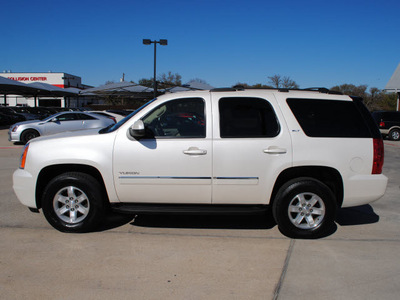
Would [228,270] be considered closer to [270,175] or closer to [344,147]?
[270,175]

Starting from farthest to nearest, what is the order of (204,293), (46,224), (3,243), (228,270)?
(46,224) < (3,243) < (228,270) < (204,293)

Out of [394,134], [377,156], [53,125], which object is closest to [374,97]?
[394,134]

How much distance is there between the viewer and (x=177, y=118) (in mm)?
4473

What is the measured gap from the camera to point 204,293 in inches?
125

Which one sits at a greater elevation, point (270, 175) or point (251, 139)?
point (251, 139)

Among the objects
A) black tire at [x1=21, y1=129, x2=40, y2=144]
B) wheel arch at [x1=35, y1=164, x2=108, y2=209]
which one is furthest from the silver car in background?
wheel arch at [x1=35, y1=164, x2=108, y2=209]

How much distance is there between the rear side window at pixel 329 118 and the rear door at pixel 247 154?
0.28m

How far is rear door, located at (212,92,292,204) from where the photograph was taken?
4.24 m

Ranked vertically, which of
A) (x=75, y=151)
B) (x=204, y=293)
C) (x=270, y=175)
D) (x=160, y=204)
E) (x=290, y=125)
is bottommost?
(x=204, y=293)

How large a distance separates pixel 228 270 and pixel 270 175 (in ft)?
4.16

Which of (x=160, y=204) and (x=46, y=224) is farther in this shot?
(x=46, y=224)

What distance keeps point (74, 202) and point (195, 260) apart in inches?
69.1

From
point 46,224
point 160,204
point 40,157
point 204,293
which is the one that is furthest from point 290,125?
point 46,224

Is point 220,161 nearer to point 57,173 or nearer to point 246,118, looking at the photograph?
point 246,118
